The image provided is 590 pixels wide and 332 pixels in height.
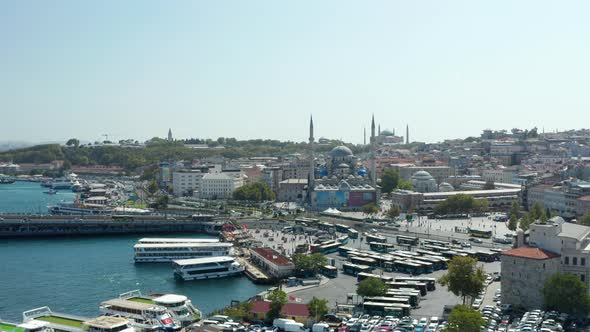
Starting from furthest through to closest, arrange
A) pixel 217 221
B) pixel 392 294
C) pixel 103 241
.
Answer: pixel 217 221 < pixel 103 241 < pixel 392 294

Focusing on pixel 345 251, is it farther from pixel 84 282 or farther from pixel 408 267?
pixel 84 282

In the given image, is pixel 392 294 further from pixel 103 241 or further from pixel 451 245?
pixel 103 241

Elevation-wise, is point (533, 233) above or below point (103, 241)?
above

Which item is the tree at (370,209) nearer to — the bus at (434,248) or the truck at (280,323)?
the bus at (434,248)

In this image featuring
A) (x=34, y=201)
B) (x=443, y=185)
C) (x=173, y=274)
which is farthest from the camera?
(x=34, y=201)

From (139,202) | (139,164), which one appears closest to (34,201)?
(139,202)

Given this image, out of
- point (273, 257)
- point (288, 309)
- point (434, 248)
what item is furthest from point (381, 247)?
point (288, 309)
